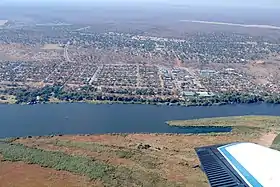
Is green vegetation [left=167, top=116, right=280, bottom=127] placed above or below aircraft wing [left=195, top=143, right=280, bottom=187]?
below

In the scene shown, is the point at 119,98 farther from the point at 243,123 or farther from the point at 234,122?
the point at 243,123

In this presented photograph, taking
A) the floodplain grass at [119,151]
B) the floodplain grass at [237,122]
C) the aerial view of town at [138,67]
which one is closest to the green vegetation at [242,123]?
the floodplain grass at [237,122]

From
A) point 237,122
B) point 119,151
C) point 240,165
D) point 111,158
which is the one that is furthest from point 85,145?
point 240,165

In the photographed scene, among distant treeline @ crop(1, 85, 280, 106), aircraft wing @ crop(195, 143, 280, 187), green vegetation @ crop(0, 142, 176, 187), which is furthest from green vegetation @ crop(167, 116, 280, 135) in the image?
aircraft wing @ crop(195, 143, 280, 187)

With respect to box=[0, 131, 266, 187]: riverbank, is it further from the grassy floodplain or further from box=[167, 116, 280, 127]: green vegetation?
box=[167, 116, 280, 127]: green vegetation

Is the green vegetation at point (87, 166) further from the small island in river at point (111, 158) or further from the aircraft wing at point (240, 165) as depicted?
the aircraft wing at point (240, 165)

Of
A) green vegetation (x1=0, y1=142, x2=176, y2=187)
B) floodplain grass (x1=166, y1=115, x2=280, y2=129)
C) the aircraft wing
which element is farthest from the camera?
floodplain grass (x1=166, y1=115, x2=280, y2=129)
